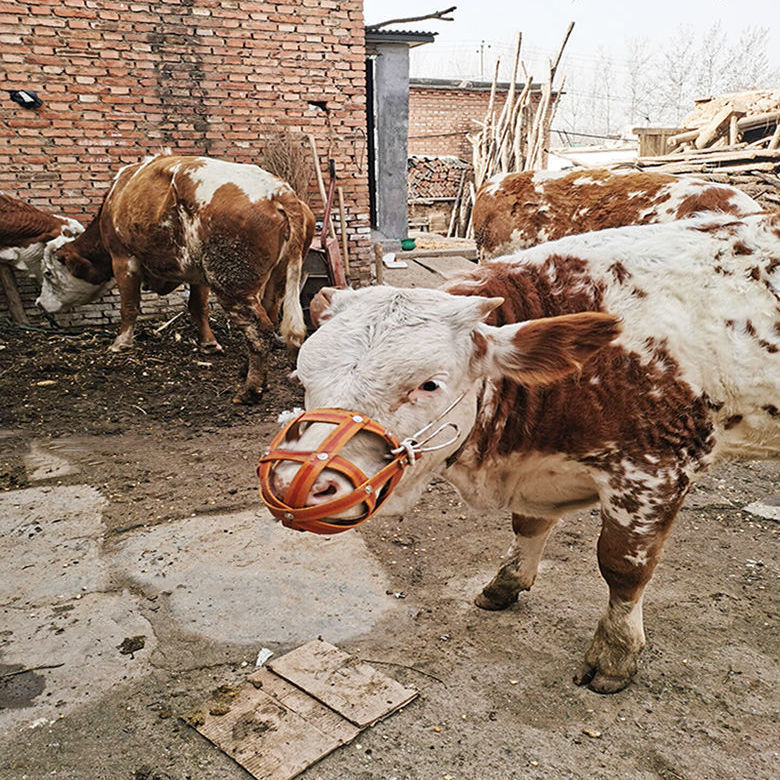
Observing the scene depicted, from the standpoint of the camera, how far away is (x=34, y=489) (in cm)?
402

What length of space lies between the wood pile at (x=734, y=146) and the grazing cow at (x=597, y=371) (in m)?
7.87

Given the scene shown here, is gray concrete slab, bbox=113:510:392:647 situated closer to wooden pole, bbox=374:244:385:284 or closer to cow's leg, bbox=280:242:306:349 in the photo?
cow's leg, bbox=280:242:306:349

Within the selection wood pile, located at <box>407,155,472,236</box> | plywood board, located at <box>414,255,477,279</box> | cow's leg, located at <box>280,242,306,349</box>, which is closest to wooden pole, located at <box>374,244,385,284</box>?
plywood board, located at <box>414,255,477,279</box>

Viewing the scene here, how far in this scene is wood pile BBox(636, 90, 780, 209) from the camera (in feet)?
32.7

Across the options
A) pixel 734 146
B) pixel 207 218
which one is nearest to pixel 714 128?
pixel 734 146

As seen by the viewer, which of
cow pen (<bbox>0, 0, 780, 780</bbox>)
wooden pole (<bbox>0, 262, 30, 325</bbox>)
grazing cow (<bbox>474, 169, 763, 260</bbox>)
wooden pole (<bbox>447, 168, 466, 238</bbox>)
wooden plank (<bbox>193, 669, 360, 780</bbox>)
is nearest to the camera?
wooden plank (<bbox>193, 669, 360, 780</bbox>)

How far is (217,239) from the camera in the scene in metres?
A: 5.53

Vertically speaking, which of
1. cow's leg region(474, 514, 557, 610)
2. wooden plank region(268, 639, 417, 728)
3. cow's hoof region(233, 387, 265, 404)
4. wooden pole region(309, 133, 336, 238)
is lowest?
cow's hoof region(233, 387, 265, 404)

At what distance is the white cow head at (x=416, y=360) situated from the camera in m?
1.78

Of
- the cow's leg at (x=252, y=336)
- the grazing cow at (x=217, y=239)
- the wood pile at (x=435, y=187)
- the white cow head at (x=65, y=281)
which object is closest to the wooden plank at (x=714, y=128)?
the wood pile at (x=435, y=187)

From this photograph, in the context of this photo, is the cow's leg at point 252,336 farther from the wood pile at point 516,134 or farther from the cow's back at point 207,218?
the wood pile at point 516,134

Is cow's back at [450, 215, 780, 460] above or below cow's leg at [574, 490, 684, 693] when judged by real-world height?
above

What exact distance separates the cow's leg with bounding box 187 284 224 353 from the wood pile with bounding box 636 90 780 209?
7.64m

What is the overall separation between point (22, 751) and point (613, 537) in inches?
85.1
